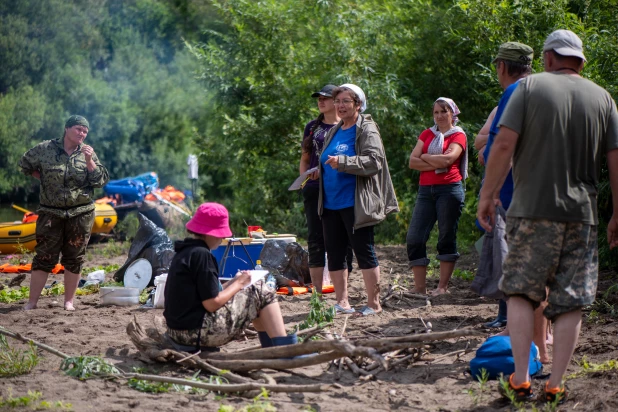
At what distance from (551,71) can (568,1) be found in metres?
7.17

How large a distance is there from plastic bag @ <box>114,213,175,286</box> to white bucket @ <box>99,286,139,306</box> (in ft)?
2.64

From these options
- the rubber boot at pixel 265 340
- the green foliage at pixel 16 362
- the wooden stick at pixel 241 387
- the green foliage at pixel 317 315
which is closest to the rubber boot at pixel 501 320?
the green foliage at pixel 317 315

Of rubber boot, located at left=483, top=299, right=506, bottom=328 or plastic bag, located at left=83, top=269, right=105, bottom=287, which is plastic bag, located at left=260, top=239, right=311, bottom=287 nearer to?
plastic bag, located at left=83, top=269, right=105, bottom=287

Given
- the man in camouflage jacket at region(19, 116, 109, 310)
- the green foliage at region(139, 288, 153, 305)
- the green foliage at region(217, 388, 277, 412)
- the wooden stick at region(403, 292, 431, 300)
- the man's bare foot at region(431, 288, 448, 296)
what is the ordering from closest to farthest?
the green foliage at region(217, 388, 277, 412) → the man in camouflage jacket at region(19, 116, 109, 310) → the wooden stick at region(403, 292, 431, 300) → the man's bare foot at region(431, 288, 448, 296) → the green foliage at region(139, 288, 153, 305)

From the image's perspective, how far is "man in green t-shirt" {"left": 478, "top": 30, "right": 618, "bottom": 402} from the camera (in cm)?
402

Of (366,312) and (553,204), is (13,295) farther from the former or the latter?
(553,204)

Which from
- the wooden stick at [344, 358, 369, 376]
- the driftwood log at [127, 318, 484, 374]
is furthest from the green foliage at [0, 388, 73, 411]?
the wooden stick at [344, 358, 369, 376]

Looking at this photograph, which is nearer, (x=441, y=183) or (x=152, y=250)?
(x=441, y=183)

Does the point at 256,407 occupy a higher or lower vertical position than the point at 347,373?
higher

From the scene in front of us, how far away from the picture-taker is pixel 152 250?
28.3 feet

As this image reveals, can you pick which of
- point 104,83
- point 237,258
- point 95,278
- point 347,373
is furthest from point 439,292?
point 104,83

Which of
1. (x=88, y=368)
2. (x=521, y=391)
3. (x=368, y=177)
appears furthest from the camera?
(x=368, y=177)

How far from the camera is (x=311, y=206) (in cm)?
720

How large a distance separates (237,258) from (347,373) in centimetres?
383
